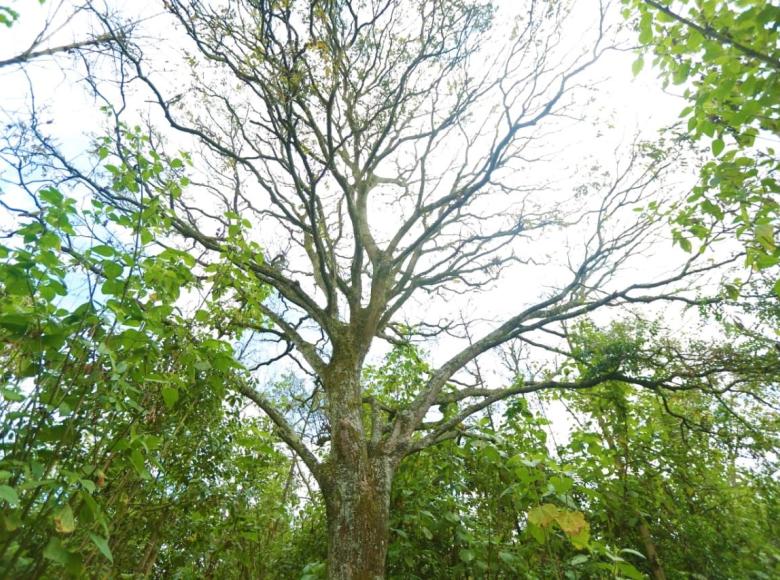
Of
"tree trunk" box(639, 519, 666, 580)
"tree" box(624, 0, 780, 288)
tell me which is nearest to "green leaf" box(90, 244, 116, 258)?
"tree" box(624, 0, 780, 288)

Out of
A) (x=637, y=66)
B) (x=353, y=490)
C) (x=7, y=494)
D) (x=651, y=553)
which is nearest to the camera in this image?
(x=7, y=494)

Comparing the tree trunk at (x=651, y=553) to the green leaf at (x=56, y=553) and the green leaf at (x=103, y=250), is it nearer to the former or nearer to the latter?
the green leaf at (x=56, y=553)

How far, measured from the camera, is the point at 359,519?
3.22 metres

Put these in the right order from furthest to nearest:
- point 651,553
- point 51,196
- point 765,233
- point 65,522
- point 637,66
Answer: point 651,553, point 637,66, point 765,233, point 51,196, point 65,522

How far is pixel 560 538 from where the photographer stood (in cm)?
272

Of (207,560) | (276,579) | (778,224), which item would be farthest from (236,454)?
(778,224)

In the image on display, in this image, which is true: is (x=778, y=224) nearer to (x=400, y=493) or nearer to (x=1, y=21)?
(x=1, y=21)

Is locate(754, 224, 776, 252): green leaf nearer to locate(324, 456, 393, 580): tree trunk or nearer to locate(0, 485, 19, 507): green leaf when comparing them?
locate(0, 485, 19, 507): green leaf

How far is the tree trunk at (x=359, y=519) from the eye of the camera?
3.03 metres

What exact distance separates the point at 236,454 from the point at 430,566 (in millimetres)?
1864

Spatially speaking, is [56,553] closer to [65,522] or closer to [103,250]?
[65,522]

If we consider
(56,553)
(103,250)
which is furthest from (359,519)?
(103,250)

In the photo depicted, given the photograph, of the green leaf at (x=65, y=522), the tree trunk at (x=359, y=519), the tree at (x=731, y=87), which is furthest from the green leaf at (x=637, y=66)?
the tree trunk at (x=359, y=519)

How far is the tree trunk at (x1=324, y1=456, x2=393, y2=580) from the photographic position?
303cm
